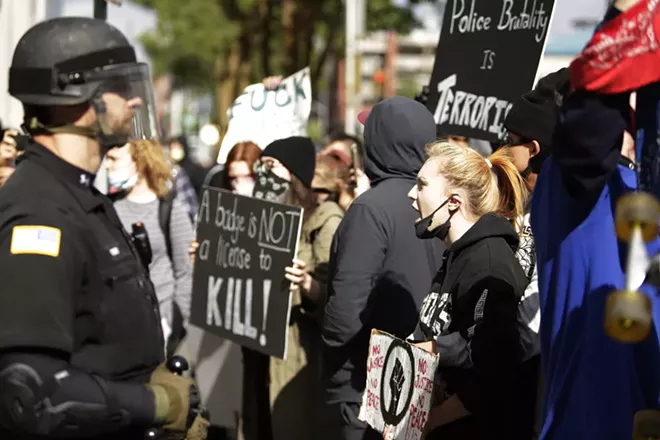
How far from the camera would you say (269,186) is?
24.2ft

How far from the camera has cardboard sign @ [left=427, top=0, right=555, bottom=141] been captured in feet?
20.6

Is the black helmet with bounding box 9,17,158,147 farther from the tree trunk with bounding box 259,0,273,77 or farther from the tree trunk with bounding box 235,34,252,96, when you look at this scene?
the tree trunk with bounding box 235,34,252,96

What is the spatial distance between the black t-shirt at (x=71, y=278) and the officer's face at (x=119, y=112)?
19cm

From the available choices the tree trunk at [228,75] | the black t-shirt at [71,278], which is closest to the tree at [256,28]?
the tree trunk at [228,75]

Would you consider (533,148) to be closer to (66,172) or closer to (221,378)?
(66,172)

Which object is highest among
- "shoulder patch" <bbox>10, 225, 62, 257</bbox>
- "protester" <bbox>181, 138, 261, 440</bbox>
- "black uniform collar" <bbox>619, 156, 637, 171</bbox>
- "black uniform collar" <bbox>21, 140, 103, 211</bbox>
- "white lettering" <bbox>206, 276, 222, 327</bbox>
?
"black uniform collar" <bbox>619, 156, 637, 171</bbox>

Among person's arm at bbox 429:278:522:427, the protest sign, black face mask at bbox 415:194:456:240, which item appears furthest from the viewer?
the protest sign

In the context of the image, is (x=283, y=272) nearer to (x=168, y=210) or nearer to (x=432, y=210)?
(x=168, y=210)

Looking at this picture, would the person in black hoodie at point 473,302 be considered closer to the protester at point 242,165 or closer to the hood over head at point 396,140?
the hood over head at point 396,140

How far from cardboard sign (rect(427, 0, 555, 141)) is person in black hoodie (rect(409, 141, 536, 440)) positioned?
1.58 m

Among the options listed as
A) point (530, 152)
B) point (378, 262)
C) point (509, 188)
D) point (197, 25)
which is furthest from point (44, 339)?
point (197, 25)

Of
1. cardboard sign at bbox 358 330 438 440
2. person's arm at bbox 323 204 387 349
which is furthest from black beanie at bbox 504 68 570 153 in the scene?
cardboard sign at bbox 358 330 438 440

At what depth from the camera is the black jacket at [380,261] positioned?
534cm

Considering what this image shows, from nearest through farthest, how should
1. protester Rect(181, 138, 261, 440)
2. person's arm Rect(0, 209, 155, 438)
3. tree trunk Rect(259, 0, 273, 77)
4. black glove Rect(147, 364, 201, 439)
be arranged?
person's arm Rect(0, 209, 155, 438) < black glove Rect(147, 364, 201, 439) < protester Rect(181, 138, 261, 440) < tree trunk Rect(259, 0, 273, 77)
